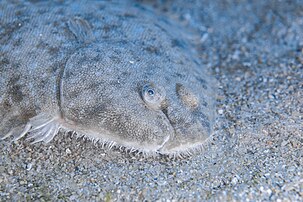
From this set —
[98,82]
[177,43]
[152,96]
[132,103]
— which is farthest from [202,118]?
[177,43]

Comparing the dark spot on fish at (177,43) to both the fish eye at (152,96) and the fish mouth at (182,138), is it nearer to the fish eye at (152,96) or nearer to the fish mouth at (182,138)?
the fish eye at (152,96)

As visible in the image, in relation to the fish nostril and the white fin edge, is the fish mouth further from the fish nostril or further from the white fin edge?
the white fin edge

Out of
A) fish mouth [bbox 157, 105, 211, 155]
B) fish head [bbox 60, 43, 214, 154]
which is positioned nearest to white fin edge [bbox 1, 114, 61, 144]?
fish head [bbox 60, 43, 214, 154]

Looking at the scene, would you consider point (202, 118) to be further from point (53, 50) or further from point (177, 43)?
point (53, 50)

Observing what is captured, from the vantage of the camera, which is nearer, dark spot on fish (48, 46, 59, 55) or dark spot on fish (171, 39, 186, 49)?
dark spot on fish (48, 46, 59, 55)

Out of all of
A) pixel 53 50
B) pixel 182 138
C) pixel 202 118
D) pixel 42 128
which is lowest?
pixel 42 128

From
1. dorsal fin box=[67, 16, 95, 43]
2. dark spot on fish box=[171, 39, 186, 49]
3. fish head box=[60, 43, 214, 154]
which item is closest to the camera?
fish head box=[60, 43, 214, 154]

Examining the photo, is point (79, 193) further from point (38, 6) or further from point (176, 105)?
point (38, 6)
